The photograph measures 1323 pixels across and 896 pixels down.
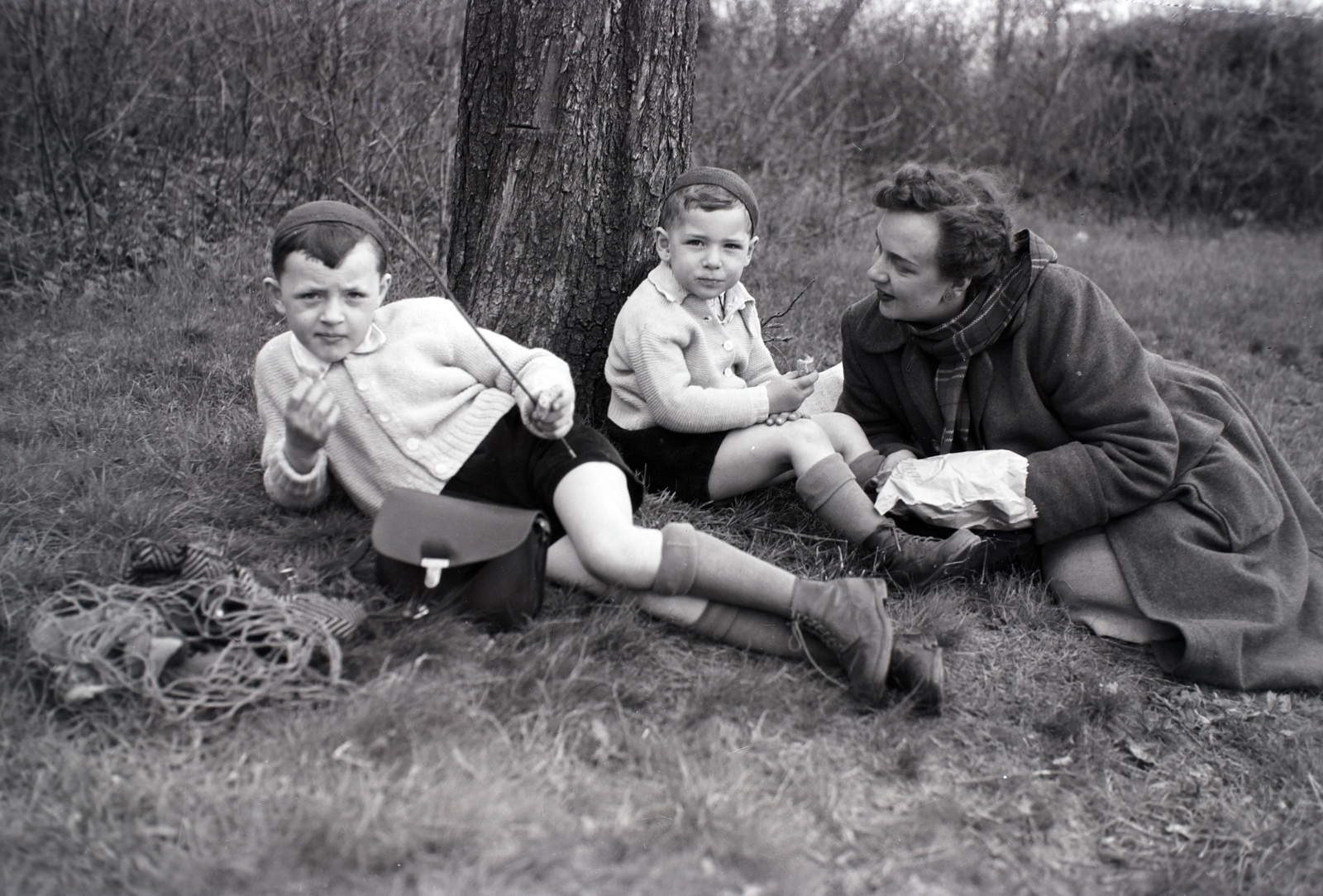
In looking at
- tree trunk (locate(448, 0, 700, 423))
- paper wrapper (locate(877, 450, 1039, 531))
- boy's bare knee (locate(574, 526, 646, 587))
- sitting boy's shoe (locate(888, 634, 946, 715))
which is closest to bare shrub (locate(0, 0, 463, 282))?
tree trunk (locate(448, 0, 700, 423))

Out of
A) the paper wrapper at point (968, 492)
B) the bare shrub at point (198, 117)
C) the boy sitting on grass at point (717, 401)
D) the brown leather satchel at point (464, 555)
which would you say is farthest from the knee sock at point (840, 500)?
the bare shrub at point (198, 117)

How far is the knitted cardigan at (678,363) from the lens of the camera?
116 inches

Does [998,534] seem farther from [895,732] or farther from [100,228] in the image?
[100,228]

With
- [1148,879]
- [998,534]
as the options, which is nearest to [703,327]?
[998,534]

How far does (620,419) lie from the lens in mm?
3158

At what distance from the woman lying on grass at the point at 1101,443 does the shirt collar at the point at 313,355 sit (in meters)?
1.37

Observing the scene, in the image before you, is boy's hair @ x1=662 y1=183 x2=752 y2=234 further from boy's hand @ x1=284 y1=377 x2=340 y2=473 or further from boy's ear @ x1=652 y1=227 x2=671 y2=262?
boy's hand @ x1=284 y1=377 x2=340 y2=473

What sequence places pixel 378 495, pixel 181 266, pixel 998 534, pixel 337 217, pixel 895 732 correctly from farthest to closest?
pixel 181 266 → pixel 998 534 → pixel 378 495 → pixel 337 217 → pixel 895 732

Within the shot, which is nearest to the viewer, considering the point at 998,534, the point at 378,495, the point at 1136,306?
the point at 378,495

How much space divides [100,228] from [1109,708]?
15.6 feet

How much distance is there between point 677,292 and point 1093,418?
1.21 metres

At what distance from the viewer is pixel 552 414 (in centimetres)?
249

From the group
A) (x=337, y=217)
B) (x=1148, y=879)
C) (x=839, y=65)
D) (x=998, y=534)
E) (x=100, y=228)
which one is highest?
(x=839, y=65)

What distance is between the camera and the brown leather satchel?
2316mm
